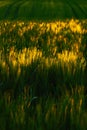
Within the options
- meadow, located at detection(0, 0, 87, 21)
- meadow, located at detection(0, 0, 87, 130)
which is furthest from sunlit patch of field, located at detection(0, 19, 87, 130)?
meadow, located at detection(0, 0, 87, 21)

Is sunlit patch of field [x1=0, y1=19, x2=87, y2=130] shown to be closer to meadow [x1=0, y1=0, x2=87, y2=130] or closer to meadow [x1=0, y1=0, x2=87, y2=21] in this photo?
meadow [x1=0, y1=0, x2=87, y2=130]

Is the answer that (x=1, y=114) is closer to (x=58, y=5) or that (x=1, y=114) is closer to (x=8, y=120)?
(x=8, y=120)

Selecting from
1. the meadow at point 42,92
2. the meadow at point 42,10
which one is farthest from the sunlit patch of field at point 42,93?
the meadow at point 42,10

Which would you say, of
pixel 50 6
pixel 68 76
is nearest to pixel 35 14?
pixel 50 6

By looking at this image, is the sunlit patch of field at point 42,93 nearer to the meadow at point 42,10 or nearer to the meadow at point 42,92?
the meadow at point 42,92

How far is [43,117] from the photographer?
1.55 meters

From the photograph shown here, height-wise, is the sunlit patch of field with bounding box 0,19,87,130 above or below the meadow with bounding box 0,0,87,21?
below

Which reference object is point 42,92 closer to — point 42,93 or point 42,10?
point 42,93

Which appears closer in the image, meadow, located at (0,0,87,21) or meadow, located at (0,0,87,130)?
meadow, located at (0,0,87,130)

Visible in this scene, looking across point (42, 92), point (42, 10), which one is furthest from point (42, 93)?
point (42, 10)

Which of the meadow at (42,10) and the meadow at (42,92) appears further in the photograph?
the meadow at (42,10)

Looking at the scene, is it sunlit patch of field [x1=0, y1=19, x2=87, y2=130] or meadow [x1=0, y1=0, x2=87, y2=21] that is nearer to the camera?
sunlit patch of field [x1=0, y1=19, x2=87, y2=130]

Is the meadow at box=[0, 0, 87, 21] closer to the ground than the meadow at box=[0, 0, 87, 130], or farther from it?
farther from it

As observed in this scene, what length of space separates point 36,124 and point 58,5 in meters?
30.5
